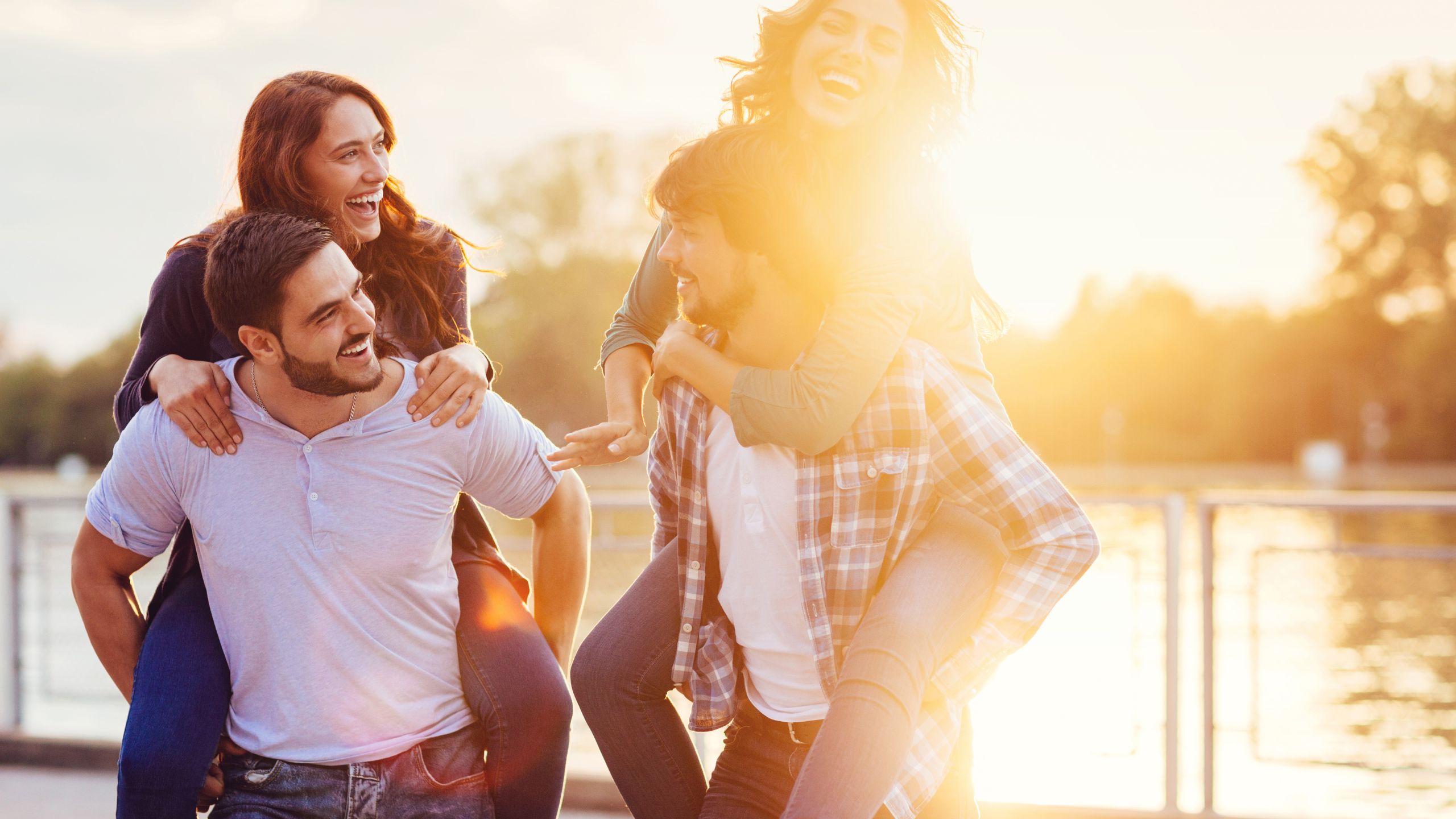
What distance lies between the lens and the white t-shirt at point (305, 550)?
182 centimetres

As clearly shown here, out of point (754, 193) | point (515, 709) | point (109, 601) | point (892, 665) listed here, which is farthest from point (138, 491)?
point (892, 665)

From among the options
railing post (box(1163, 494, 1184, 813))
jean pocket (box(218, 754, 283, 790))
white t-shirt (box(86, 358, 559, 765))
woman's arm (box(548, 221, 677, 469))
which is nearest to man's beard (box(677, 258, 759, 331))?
woman's arm (box(548, 221, 677, 469))

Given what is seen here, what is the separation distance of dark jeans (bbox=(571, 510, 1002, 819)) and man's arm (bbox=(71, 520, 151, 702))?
754 mm

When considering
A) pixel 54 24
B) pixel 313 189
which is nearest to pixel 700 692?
pixel 313 189

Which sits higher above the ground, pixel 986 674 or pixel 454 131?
pixel 454 131

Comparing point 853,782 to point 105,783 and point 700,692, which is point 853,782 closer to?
point 700,692

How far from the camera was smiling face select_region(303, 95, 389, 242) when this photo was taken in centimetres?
201

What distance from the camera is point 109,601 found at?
6.24ft

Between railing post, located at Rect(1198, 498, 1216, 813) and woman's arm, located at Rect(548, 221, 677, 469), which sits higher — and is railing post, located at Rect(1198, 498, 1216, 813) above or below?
below

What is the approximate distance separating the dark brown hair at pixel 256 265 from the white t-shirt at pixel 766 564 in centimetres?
68

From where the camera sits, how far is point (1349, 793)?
12.6 feet

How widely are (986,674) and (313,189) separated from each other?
1.40 m

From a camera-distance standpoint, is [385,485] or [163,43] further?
[163,43]

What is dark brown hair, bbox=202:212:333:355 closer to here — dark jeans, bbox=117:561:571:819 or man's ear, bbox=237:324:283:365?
man's ear, bbox=237:324:283:365
